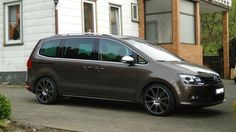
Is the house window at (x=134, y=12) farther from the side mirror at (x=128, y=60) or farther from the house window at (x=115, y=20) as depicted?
the side mirror at (x=128, y=60)

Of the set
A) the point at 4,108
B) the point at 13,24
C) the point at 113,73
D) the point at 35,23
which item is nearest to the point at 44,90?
the point at 113,73

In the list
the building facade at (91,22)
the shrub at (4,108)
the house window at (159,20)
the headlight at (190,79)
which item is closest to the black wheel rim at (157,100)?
the headlight at (190,79)

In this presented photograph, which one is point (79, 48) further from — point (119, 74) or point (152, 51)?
point (152, 51)

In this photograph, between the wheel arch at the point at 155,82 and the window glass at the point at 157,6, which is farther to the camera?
the window glass at the point at 157,6

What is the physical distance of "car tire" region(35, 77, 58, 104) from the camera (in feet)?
38.4

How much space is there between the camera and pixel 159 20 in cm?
2116

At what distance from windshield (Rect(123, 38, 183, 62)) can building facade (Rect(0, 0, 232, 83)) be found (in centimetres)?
568

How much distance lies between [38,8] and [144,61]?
7.61 metres

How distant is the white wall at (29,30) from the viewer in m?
16.7

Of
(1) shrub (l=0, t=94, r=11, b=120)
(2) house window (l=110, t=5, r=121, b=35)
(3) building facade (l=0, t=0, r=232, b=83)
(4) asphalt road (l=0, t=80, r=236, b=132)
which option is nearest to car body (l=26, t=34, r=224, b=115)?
(4) asphalt road (l=0, t=80, r=236, b=132)

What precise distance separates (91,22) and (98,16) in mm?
407

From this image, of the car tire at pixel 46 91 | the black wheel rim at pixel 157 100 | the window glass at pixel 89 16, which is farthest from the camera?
the window glass at pixel 89 16

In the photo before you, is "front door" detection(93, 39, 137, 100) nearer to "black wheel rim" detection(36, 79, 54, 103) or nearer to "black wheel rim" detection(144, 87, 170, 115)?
"black wheel rim" detection(144, 87, 170, 115)

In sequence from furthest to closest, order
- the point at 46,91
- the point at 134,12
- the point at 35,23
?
the point at 134,12 < the point at 35,23 < the point at 46,91
